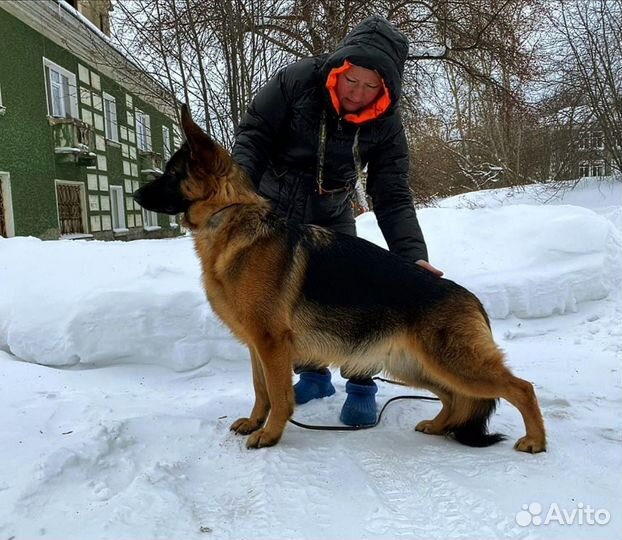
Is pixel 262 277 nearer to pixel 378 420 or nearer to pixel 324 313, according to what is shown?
pixel 324 313

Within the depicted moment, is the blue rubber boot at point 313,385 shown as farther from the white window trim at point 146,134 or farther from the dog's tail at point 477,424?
the white window trim at point 146,134

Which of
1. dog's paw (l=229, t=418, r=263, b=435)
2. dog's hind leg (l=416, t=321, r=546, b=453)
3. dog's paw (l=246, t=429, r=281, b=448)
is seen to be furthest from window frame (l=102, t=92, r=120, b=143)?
dog's hind leg (l=416, t=321, r=546, b=453)

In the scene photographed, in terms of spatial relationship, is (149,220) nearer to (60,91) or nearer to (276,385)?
(60,91)

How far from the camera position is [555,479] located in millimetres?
2121

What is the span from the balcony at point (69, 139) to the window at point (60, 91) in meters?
0.50

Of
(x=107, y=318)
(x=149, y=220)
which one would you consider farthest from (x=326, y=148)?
(x=149, y=220)

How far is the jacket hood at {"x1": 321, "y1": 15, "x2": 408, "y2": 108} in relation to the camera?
8.38 ft

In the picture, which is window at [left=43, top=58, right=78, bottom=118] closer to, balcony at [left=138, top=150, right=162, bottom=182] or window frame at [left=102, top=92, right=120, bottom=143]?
window frame at [left=102, top=92, right=120, bottom=143]

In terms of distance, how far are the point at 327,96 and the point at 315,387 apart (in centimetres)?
189

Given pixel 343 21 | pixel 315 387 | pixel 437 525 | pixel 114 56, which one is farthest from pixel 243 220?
pixel 114 56

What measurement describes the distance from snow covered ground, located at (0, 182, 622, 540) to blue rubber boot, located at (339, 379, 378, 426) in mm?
116

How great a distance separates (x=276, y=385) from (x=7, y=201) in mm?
13287

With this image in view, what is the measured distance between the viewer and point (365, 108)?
2779 mm

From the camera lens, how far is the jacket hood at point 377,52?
2.55 meters
